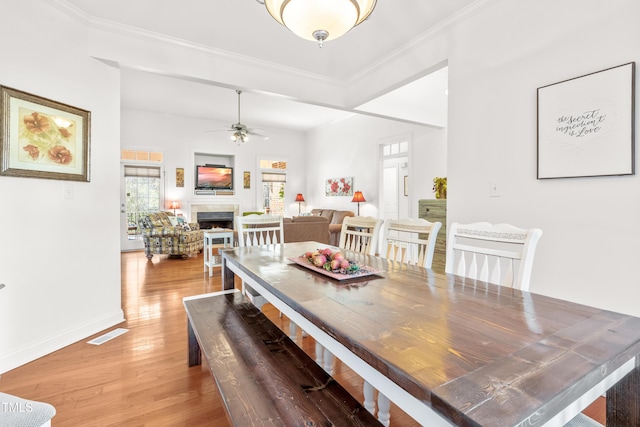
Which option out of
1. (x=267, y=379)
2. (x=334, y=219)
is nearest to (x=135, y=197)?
(x=334, y=219)

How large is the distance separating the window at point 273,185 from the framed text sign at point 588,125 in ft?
22.2

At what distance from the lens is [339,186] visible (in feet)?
24.5

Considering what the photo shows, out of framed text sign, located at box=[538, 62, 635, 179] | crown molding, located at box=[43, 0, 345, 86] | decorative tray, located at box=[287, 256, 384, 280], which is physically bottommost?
decorative tray, located at box=[287, 256, 384, 280]

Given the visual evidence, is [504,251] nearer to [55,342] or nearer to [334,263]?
[334,263]

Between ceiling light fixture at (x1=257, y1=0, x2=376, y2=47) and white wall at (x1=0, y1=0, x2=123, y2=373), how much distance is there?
1.85 metres

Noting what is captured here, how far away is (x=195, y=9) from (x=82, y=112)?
3.97ft

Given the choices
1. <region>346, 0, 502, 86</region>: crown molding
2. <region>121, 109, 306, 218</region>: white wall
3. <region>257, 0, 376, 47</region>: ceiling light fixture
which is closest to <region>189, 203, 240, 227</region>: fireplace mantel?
<region>121, 109, 306, 218</region>: white wall

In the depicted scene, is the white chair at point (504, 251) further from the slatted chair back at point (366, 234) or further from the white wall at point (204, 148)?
the white wall at point (204, 148)

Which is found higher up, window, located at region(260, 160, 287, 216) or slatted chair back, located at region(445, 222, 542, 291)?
window, located at region(260, 160, 287, 216)

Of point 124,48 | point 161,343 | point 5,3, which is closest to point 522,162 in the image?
point 161,343

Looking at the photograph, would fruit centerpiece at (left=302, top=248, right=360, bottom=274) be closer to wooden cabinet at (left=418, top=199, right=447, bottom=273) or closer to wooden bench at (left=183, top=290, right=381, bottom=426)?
wooden bench at (left=183, top=290, right=381, bottom=426)

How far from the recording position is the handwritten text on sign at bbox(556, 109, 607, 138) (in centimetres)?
176

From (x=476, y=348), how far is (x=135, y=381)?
199cm

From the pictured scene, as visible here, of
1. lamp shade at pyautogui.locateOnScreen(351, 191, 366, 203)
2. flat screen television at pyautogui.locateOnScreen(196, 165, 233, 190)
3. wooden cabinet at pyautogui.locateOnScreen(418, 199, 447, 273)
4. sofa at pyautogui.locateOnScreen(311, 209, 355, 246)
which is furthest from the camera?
flat screen television at pyautogui.locateOnScreen(196, 165, 233, 190)
